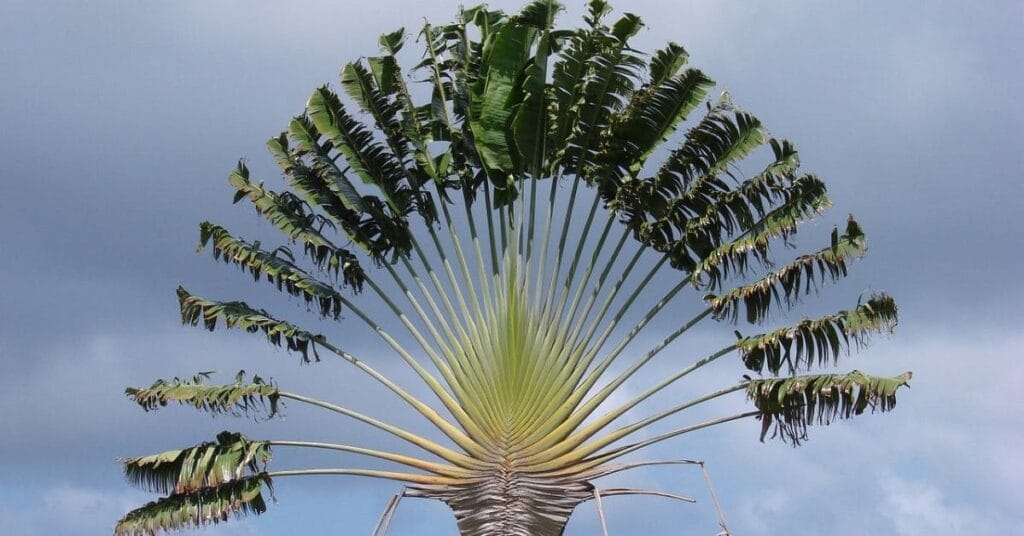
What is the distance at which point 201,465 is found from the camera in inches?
595

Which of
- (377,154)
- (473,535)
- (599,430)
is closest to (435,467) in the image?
(473,535)

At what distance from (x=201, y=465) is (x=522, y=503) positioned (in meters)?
3.73

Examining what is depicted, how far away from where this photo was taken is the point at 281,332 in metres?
16.2

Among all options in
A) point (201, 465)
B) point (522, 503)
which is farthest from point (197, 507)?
point (522, 503)

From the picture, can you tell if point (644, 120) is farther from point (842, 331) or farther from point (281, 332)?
point (281, 332)

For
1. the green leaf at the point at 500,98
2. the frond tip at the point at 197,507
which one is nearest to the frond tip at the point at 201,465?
the frond tip at the point at 197,507

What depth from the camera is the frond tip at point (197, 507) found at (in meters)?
15.2

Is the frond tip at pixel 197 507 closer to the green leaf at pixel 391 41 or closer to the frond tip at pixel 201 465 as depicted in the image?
the frond tip at pixel 201 465

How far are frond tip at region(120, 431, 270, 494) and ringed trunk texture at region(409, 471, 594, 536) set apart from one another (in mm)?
2070

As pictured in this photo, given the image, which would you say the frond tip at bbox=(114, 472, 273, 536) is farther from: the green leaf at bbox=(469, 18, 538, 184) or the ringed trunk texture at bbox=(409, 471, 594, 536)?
the green leaf at bbox=(469, 18, 538, 184)

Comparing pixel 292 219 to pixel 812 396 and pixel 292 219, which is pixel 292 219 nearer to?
pixel 292 219

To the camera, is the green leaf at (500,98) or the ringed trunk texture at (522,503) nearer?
the ringed trunk texture at (522,503)

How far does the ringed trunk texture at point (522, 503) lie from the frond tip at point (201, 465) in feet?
6.79

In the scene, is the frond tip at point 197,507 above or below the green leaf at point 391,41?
below
